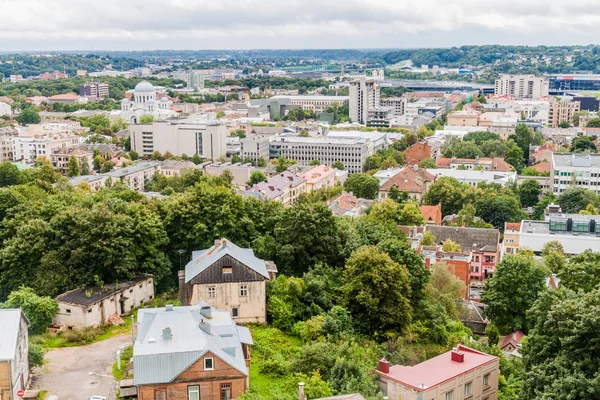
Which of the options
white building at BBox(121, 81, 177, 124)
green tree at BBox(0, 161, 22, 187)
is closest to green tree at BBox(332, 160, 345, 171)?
green tree at BBox(0, 161, 22, 187)

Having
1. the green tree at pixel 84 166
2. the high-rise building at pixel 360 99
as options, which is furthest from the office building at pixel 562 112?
the green tree at pixel 84 166

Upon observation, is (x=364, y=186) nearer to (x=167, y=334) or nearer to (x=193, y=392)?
(x=167, y=334)

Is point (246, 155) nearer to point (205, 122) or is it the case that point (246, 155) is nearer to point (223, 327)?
point (205, 122)

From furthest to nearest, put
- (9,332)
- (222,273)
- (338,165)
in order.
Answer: (338,165)
(222,273)
(9,332)

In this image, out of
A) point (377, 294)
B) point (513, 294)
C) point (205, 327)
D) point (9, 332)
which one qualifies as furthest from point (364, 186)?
point (9, 332)

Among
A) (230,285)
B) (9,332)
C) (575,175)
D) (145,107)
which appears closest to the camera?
(9,332)
